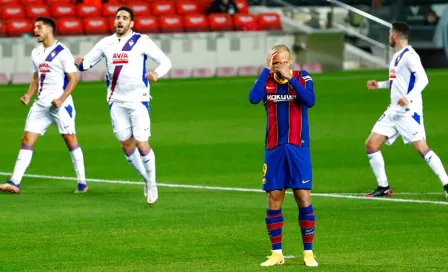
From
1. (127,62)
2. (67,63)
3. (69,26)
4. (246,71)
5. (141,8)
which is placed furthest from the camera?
(141,8)

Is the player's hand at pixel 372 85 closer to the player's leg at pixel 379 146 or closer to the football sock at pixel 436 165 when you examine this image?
the player's leg at pixel 379 146

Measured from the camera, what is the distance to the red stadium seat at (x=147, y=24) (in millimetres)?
34469

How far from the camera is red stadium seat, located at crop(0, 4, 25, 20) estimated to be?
33.7 m

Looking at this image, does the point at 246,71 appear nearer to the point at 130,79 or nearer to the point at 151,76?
the point at 130,79

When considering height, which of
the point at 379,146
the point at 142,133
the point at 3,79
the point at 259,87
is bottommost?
the point at 3,79

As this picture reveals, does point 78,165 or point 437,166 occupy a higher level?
point 437,166

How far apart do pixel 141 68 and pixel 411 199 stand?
12.1 feet

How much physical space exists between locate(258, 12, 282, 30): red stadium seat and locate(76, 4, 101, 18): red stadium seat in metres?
4.85

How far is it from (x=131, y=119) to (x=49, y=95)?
4.95 ft

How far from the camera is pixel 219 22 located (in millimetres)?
35594

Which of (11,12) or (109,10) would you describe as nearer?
(11,12)

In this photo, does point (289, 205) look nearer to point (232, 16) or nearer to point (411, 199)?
point (411, 199)

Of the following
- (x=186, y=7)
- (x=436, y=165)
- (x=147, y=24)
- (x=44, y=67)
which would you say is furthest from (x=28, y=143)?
(x=186, y=7)

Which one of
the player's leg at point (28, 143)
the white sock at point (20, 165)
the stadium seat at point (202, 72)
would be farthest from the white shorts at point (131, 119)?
the stadium seat at point (202, 72)
